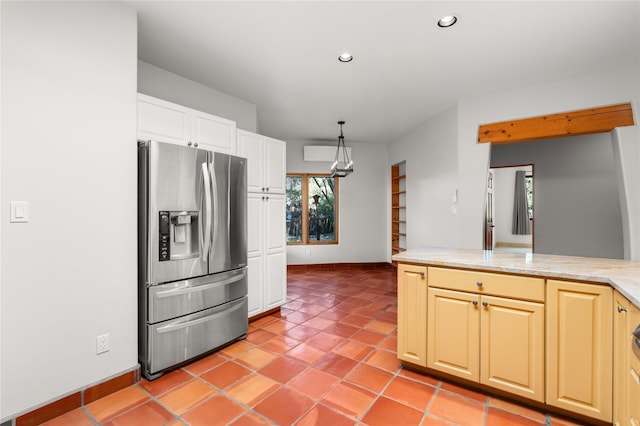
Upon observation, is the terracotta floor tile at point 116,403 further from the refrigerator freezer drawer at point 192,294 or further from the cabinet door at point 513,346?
the cabinet door at point 513,346

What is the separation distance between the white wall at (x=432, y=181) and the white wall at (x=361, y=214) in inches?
36.8

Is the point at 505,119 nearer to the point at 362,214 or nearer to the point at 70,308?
the point at 362,214

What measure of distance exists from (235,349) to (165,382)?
648mm

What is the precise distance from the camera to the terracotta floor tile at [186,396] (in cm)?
187

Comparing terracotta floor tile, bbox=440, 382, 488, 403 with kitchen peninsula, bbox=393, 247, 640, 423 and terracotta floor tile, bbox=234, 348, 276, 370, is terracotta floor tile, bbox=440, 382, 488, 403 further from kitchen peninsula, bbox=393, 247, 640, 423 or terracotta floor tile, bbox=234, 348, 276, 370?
terracotta floor tile, bbox=234, 348, 276, 370

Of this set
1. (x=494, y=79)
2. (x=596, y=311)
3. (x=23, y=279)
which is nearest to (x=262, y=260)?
(x=23, y=279)

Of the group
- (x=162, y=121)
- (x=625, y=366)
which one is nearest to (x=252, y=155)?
(x=162, y=121)

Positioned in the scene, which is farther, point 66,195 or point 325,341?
point 325,341

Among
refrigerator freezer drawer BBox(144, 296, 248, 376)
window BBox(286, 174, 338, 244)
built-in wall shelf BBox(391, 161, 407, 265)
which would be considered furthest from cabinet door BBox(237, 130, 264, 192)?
built-in wall shelf BBox(391, 161, 407, 265)

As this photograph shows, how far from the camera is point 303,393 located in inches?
79.7

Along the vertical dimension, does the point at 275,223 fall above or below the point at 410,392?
above

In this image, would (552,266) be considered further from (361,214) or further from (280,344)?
(361,214)

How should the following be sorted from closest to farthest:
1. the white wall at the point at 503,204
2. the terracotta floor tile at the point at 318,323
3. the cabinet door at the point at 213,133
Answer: the cabinet door at the point at 213,133 < the terracotta floor tile at the point at 318,323 < the white wall at the point at 503,204

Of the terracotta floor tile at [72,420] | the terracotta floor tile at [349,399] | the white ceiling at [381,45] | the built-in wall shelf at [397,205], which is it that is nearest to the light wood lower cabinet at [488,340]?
the terracotta floor tile at [349,399]
